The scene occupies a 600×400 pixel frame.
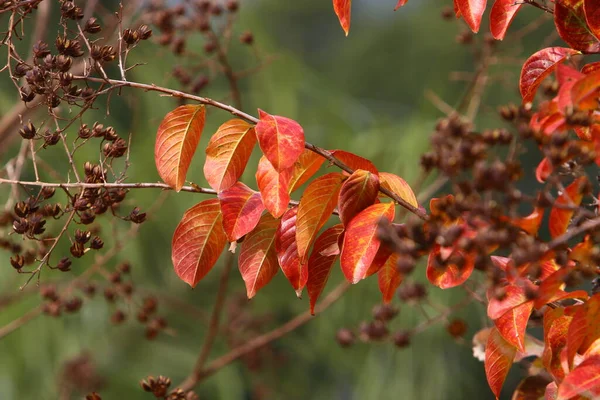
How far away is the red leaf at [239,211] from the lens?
1.52 feet

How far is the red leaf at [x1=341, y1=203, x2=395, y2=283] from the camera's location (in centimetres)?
43

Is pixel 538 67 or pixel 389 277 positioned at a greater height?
pixel 538 67

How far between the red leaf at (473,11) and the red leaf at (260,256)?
186mm

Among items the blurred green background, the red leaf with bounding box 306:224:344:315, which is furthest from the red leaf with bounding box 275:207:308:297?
the blurred green background

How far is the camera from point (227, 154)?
Result: 48 cm

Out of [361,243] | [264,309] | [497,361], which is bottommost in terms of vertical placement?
[264,309]

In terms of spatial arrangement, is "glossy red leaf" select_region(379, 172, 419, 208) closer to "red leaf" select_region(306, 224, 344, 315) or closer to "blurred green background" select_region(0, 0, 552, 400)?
"red leaf" select_region(306, 224, 344, 315)

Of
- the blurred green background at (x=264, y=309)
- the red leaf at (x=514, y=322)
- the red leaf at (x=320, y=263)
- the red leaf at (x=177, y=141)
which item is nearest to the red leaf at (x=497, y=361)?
the red leaf at (x=514, y=322)

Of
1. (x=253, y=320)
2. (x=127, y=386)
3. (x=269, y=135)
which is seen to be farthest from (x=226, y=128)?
(x=127, y=386)

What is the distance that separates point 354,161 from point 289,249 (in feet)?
0.25

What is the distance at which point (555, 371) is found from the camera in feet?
1.50

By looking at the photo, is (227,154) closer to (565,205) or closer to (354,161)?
(354,161)

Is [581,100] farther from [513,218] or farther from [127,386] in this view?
[127,386]

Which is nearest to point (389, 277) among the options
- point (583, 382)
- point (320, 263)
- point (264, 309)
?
point (320, 263)
